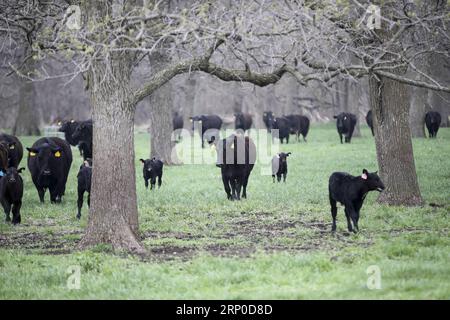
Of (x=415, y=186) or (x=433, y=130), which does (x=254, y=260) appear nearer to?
(x=415, y=186)

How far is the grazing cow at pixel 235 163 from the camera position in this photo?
19.4 metres

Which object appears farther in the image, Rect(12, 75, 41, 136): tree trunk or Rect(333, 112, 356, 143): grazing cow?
Rect(12, 75, 41, 136): tree trunk

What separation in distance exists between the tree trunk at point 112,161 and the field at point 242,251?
43 cm

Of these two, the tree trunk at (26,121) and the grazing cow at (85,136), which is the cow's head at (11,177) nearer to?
the grazing cow at (85,136)

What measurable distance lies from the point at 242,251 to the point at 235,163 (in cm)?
Answer: 744

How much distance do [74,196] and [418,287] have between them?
1396 centimetres

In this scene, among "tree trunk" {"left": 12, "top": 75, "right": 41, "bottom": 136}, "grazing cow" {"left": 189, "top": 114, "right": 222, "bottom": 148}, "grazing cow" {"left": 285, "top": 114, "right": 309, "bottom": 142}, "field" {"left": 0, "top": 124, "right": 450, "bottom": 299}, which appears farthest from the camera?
"tree trunk" {"left": 12, "top": 75, "right": 41, "bottom": 136}

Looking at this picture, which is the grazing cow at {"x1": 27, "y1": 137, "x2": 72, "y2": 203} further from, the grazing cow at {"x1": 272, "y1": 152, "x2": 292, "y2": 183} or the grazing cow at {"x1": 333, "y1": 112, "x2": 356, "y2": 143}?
the grazing cow at {"x1": 333, "y1": 112, "x2": 356, "y2": 143}

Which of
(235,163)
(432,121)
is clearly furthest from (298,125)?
(235,163)

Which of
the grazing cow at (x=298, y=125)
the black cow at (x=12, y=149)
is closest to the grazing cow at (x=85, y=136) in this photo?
the black cow at (x=12, y=149)

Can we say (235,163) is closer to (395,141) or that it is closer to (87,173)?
(87,173)

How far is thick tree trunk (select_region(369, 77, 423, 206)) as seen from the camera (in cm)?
1669

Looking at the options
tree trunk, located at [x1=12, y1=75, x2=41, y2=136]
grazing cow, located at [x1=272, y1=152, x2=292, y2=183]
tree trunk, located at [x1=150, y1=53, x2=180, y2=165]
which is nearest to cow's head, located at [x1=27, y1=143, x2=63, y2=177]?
grazing cow, located at [x1=272, y1=152, x2=292, y2=183]
